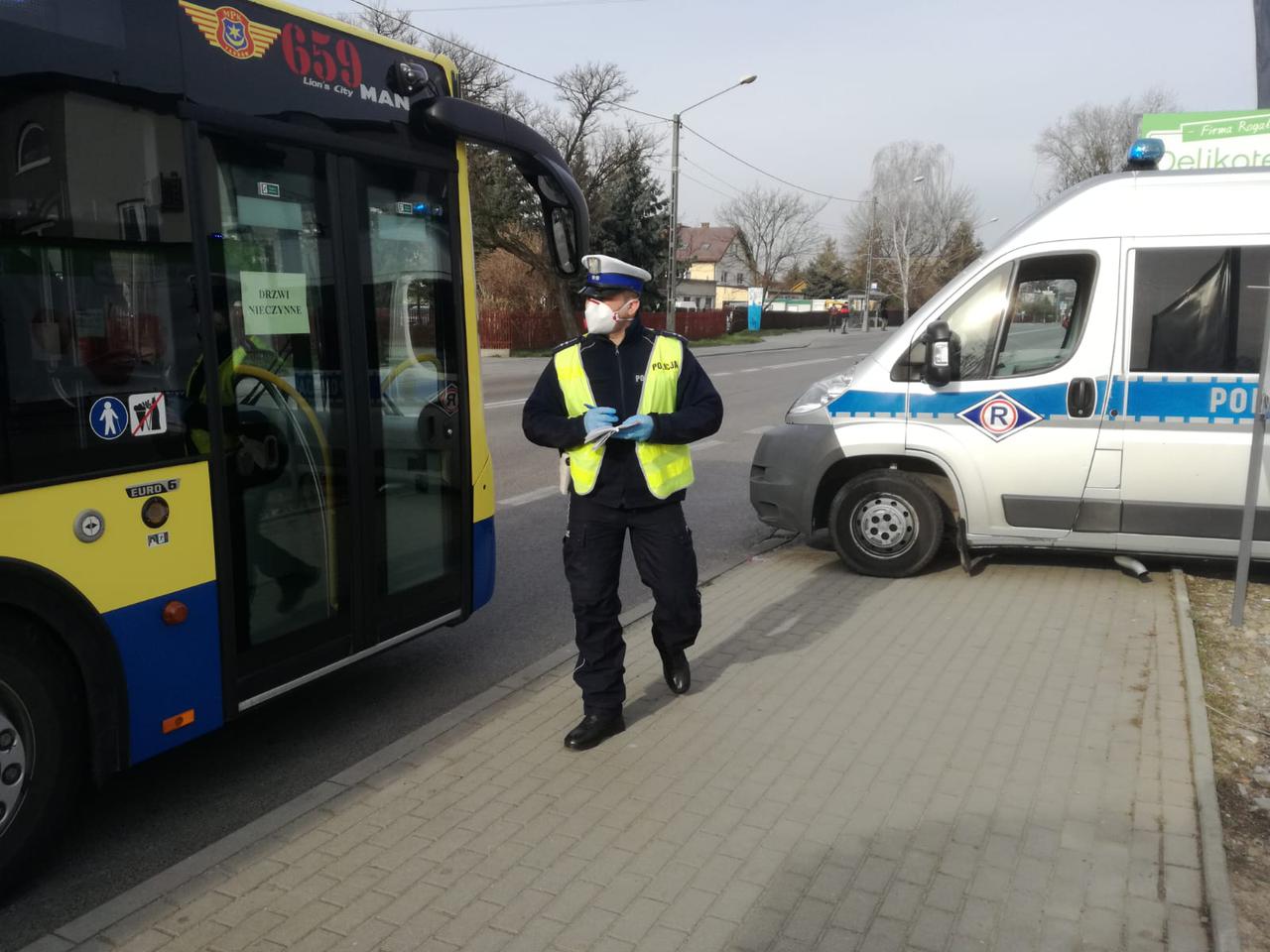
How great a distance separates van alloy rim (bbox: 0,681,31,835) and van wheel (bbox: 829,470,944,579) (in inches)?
194

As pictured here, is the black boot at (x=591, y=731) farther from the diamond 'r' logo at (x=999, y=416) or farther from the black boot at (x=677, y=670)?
the diamond 'r' logo at (x=999, y=416)

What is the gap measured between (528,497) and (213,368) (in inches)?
250

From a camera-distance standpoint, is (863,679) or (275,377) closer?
(275,377)

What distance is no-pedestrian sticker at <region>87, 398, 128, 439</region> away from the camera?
319 cm

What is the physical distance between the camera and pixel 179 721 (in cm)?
355

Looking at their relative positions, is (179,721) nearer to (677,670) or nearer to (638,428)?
(638,428)

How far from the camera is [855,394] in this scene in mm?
6785

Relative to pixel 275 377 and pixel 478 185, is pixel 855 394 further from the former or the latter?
pixel 478 185

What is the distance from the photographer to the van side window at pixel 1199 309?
19.9ft

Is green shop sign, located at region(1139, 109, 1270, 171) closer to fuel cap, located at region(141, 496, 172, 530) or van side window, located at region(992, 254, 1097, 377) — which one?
van side window, located at region(992, 254, 1097, 377)

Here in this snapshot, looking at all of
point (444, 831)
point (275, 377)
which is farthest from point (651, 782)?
point (275, 377)

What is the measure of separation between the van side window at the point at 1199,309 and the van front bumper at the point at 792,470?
6.18 ft

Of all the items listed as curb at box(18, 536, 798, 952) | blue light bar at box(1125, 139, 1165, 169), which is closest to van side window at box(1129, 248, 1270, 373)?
blue light bar at box(1125, 139, 1165, 169)

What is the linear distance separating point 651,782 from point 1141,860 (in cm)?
164
